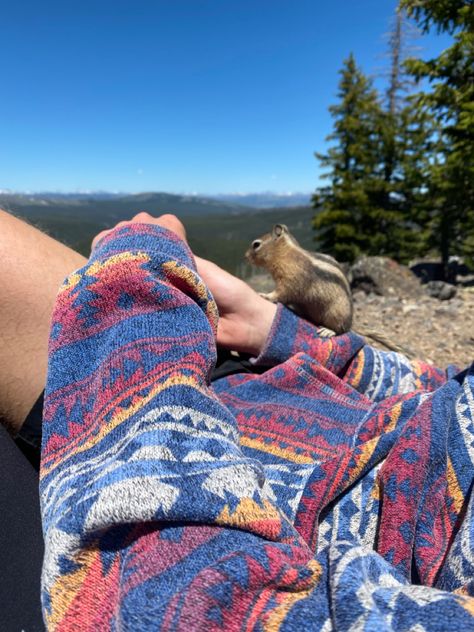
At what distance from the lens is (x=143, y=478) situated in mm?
934

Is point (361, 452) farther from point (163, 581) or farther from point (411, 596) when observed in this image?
point (163, 581)

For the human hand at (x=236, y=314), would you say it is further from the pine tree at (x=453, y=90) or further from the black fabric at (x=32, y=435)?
the pine tree at (x=453, y=90)

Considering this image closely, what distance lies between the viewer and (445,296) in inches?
424

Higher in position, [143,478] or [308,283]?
[308,283]

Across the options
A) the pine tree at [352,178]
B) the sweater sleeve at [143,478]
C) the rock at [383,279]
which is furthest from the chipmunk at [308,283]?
the pine tree at [352,178]

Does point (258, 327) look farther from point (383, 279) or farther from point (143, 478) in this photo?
point (383, 279)

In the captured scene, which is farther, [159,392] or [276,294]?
[276,294]

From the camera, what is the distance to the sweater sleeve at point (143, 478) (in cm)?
85

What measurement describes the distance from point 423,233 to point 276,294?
23.7 metres

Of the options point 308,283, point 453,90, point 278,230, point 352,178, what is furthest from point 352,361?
Answer: point 352,178

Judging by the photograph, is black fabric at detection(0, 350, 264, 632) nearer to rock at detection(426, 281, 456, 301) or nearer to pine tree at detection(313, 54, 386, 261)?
rock at detection(426, 281, 456, 301)

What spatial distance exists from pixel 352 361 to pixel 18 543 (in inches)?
80.9

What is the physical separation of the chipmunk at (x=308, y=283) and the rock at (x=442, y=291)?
671 cm

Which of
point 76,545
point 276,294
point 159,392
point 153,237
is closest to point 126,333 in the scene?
point 159,392
